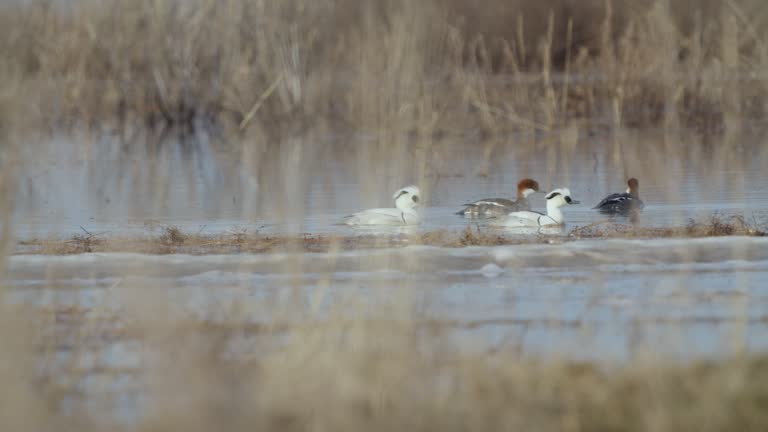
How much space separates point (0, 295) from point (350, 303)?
1.64 meters

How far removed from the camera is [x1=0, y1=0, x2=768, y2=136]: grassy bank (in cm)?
1898

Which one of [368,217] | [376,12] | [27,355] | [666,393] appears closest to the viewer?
[666,393]

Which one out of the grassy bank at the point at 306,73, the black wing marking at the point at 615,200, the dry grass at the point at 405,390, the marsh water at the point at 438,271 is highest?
the grassy bank at the point at 306,73

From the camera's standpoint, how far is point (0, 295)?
21.2 ft

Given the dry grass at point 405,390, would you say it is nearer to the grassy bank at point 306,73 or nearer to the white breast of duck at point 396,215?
the white breast of duck at point 396,215

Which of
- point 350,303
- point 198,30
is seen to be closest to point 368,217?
point 350,303

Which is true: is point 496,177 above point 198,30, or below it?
below

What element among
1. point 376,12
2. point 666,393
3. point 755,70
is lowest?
point 666,393

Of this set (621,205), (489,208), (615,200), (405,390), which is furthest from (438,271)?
(615,200)

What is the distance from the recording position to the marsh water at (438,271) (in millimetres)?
6184

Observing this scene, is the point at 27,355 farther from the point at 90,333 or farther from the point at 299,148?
the point at 299,148

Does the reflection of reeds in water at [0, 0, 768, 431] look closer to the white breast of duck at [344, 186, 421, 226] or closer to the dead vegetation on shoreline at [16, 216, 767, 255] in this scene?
the dead vegetation on shoreline at [16, 216, 767, 255]

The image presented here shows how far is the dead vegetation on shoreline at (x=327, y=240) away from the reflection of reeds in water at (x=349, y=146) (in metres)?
0.04

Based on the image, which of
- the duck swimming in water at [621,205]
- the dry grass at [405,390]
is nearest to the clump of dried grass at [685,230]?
the duck swimming in water at [621,205]
